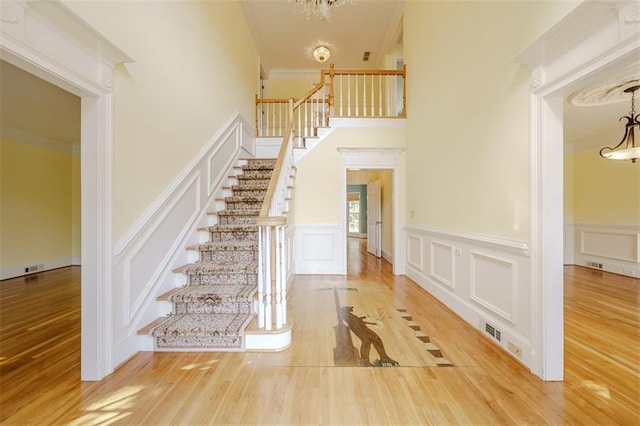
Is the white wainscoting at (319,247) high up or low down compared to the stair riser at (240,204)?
down

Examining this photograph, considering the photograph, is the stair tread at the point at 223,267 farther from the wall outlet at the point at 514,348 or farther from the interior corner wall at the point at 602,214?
the interior corner wall at the point at 602,214

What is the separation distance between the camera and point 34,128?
15.1 feet

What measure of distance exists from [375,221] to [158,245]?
5.97 meters

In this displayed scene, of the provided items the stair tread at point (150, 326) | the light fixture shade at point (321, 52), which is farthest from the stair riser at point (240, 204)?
the light fixture shade at point (321, 52)

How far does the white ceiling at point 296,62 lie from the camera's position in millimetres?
3311

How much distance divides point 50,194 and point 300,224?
525cm

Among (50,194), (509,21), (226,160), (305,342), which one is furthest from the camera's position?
(50,194)

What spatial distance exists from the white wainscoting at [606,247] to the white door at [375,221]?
13.7 ft

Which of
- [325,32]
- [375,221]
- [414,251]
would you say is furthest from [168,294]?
[325,32]

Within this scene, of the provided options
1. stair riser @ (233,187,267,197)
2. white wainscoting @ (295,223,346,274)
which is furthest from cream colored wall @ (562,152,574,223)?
stair riser @ (233,187,267,197)

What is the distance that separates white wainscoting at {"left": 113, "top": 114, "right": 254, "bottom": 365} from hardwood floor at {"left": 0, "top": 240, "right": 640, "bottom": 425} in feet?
1.02

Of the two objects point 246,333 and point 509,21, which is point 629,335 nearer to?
point 509,21

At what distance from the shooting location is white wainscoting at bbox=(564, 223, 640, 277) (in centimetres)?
483

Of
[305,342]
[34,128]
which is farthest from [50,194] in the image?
[305,342]
